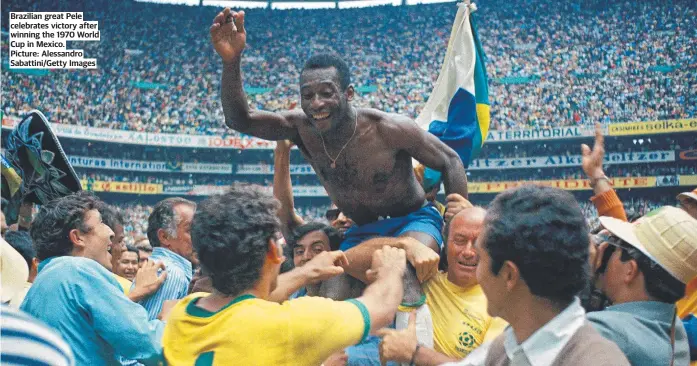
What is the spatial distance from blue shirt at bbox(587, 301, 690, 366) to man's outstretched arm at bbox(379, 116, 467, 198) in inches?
56.8

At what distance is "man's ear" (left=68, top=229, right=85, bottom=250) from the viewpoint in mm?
3420

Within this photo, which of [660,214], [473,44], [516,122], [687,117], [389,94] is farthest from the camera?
[389,94]

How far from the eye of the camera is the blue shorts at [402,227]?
3.83 metres

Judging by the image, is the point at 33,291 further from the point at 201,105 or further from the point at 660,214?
the point at 201,105

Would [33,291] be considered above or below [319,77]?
below

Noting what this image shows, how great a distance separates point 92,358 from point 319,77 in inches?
65.4

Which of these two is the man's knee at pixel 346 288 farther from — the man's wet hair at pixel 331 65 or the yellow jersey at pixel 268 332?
the yellow jersey at pixel 268 332

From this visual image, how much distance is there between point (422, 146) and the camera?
12.6ft

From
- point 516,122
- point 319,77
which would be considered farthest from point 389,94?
point 319,77

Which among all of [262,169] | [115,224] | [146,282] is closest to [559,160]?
[262,169]

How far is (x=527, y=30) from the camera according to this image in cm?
3444

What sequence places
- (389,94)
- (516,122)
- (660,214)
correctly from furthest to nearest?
(389,94)
(516,122)
(660,214)

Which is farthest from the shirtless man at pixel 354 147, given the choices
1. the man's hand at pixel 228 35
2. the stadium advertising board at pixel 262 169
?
the stadium advertising board at pixel 262 169

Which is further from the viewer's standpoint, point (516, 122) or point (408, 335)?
point (516, 122)
